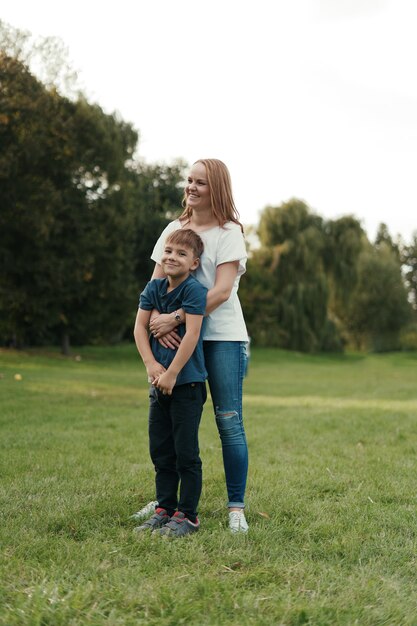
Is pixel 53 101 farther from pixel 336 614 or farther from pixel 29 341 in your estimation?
pixel 336 614

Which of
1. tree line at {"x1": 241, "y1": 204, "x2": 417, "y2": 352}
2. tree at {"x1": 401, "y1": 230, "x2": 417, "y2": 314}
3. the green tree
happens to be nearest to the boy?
tree line at {"x1": 241, "y1": 204, "x2": 417, "y2": 352}

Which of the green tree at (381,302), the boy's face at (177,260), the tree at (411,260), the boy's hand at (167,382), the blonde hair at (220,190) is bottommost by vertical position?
the boy's hand at (167,382)

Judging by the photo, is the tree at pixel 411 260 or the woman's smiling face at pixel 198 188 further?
the tree at pixel 411 260

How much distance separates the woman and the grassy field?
455mm

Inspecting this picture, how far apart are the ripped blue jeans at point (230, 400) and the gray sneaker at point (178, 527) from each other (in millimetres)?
314

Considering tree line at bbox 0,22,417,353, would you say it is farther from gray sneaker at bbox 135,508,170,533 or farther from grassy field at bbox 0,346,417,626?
gray sneaker at bbox 135,508,170,533

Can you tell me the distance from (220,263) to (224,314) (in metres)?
0.30

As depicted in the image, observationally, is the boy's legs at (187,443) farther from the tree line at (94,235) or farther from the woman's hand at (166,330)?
the tree line at (94,235)

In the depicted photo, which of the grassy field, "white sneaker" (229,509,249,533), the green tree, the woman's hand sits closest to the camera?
the grassy field

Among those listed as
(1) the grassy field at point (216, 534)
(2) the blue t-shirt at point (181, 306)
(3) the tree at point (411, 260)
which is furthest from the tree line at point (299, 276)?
(3) the tree at point (411, 260)

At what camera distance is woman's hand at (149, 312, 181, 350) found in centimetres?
385

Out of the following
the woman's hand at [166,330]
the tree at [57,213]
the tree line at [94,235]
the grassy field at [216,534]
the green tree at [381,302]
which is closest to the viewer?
the grassy field at [216,534]

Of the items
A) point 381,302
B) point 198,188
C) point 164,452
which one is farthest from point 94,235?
point 381,302

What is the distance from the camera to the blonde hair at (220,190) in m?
4.01
